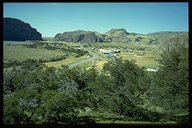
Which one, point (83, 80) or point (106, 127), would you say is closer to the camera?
point (106, 127)

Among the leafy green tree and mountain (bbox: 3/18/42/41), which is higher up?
mountain (bbox: 3/18/42/41)

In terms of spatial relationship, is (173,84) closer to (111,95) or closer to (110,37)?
(111,95)

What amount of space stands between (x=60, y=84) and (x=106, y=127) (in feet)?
17.2

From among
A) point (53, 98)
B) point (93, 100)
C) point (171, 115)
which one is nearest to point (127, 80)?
point (93, 100)

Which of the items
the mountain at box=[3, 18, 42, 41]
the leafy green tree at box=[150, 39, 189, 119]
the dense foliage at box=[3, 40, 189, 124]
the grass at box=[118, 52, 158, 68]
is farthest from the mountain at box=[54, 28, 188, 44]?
the leafy green tree at box=[150, 39, 189, 119]

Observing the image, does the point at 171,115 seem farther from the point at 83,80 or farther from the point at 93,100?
the point at 83,80

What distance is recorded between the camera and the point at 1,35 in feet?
11.3

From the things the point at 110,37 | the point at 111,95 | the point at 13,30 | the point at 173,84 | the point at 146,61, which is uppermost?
the point at 110,37

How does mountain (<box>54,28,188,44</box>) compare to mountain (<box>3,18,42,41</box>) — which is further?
mountain (<box>54,28,188,44</box>)

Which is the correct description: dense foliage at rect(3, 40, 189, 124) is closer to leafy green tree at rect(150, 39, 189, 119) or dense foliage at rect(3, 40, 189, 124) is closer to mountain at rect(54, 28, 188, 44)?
leafy green tree at rect(150, 39, 189, 119)

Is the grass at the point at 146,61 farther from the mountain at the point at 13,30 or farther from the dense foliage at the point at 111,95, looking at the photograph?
the dense foliage at the point at 111,95

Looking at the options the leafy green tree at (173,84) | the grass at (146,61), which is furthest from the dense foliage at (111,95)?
the grass at (146,61)

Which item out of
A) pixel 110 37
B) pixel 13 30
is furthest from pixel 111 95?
pixel 110 37

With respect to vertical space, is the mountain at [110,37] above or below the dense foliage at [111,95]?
above
